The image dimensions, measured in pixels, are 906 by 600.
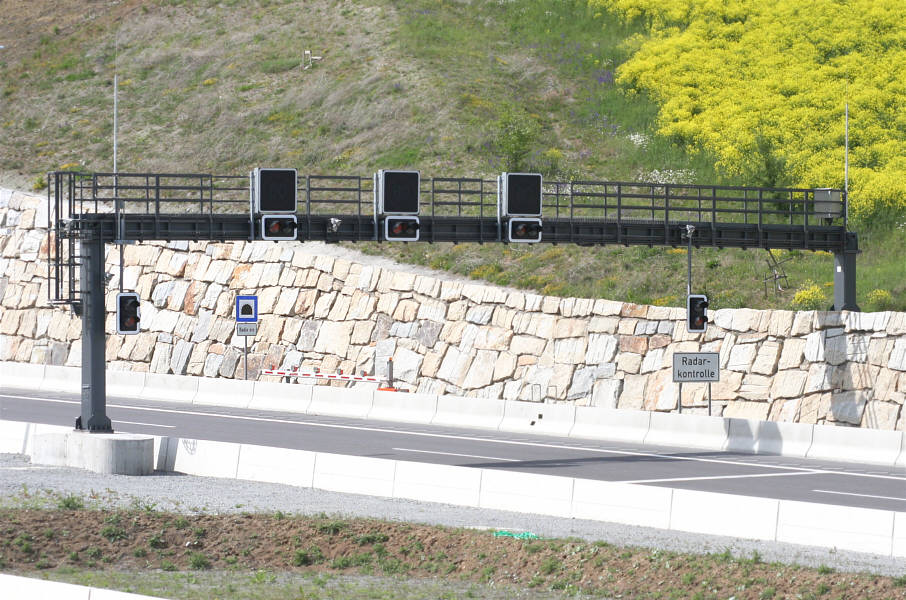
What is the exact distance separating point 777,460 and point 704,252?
17282mm

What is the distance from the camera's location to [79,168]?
59.4 m

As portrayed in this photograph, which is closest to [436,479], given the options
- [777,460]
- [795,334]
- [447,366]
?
[777,460]

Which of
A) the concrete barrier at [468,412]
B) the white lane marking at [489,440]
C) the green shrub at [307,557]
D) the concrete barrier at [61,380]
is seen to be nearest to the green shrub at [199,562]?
the green shrub at [307,557]

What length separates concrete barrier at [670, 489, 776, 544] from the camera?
637 inches

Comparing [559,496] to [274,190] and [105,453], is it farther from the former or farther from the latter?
[274,190]

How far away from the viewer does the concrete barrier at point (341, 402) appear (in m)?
35.8

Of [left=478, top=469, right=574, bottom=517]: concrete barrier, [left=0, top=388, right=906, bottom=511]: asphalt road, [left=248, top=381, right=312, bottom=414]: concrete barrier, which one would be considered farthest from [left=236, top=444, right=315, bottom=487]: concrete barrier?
[left=248, top=381, right=312, bottom=414]: concrete barrier

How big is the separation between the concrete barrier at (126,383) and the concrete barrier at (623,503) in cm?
2619

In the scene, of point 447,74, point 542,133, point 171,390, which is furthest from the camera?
point 447,74

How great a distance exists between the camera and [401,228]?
95.7 feet

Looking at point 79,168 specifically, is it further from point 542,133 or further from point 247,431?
point 247,431

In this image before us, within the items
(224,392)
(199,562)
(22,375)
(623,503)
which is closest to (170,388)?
(224,392)

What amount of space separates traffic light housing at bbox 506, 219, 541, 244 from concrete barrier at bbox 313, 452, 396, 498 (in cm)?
1012

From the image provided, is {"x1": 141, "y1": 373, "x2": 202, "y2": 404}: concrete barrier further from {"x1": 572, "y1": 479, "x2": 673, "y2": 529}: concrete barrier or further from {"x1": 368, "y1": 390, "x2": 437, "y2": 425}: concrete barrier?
{"x1": 572, "y1": 479, "x2": 673, "y2": 529}: concrete barrier
